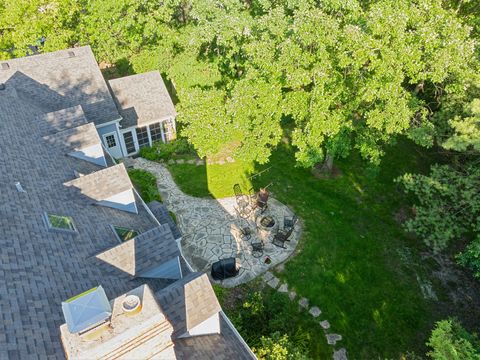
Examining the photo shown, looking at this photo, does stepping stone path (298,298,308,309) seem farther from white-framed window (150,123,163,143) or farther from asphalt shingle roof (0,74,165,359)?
white-framed window (150,123,163,143)

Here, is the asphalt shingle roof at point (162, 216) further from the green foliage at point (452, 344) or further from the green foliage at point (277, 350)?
the green foliage at point (452, 344)

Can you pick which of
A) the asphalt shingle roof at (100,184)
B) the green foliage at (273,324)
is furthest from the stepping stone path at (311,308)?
the asphalt shingle roof at (100,184)

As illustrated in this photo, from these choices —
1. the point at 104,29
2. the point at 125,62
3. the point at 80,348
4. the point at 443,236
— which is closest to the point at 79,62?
the point at 104,29

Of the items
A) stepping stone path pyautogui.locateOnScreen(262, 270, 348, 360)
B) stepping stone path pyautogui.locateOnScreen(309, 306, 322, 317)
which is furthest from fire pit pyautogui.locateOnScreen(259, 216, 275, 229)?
stepping stone path pyautogui.locateOnScreen(309, 306, 322, 317)

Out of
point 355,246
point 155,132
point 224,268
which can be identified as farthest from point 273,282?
point 155,132

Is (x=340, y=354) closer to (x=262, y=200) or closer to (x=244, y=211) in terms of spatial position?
(x=262, y=200)

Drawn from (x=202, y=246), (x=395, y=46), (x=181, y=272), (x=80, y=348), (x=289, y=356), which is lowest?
(x=202, y=246)

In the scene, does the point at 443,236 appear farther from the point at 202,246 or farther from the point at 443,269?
the point at 202,246

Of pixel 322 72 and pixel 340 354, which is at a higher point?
pixel 322 72
